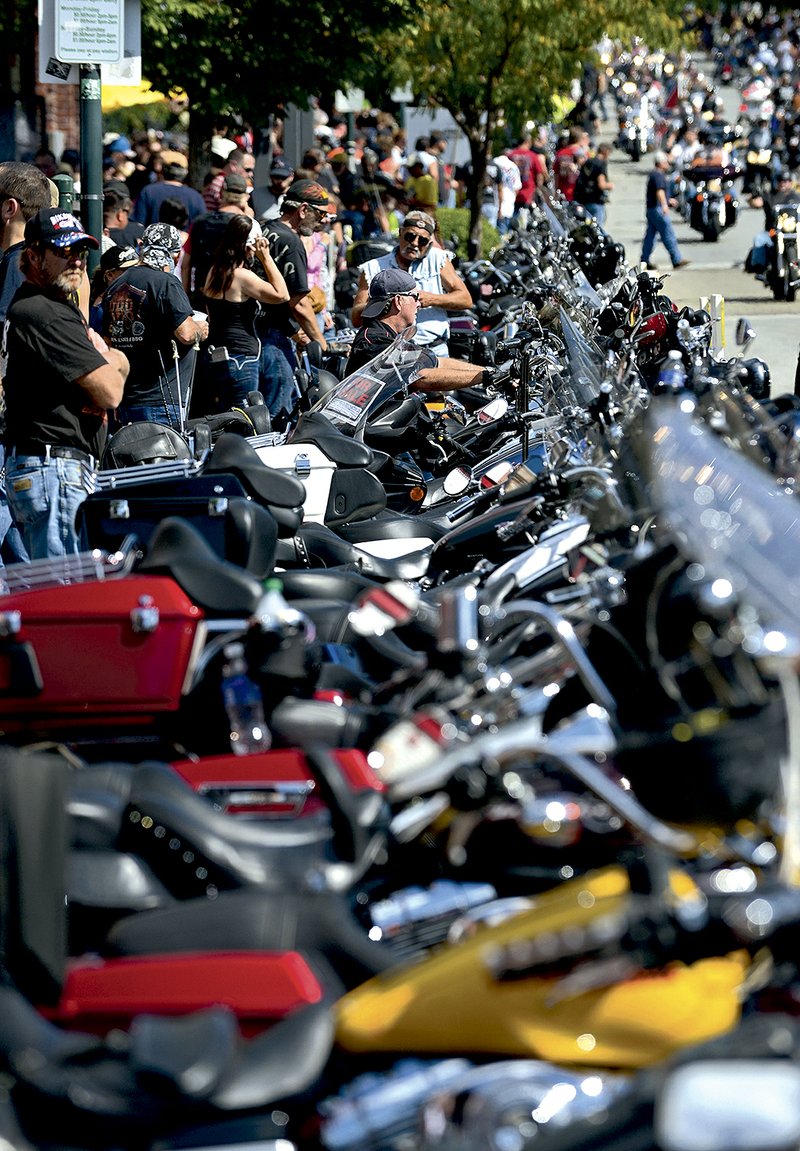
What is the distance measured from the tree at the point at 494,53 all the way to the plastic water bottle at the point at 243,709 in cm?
1511

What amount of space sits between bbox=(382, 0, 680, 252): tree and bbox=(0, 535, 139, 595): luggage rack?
47.7 feet

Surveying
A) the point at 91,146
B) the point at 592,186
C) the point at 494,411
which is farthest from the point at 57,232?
the point at 592,186

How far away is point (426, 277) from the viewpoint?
32.6ft

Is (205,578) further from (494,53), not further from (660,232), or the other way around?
(660,232)

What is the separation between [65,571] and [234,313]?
473 centimetres

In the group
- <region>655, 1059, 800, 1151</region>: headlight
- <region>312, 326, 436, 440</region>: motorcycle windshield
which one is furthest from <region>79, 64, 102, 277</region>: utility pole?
<region>655, 1059, 800, 1151</region>: headlight

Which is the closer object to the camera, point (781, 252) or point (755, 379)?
point (755, 379)

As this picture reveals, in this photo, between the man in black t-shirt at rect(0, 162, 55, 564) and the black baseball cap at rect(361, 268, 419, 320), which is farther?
the black baseball cap at rect(361, 268, 419, 320)

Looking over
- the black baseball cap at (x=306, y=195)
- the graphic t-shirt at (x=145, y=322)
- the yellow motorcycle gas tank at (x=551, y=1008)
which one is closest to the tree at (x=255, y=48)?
the black baseball cap at (x=306, y=195)

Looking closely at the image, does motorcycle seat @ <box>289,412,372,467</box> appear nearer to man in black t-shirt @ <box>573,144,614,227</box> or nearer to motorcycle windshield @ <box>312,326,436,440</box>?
motorcycle windshield @ <box>312,326,436,440</box>

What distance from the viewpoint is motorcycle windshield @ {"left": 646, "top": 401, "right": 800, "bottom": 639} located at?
2.69 m

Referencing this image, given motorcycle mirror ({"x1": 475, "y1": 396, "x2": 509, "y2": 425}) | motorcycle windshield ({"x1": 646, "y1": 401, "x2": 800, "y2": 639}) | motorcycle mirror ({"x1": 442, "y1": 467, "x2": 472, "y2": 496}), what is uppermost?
motorcycle windshield ({"x1": 646, "y1": 401, "x2": 800, "y2": 639})

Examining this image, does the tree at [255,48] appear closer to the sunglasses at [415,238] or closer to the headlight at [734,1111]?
the sunglasses at [415,238]

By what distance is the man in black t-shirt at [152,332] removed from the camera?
273 inches
